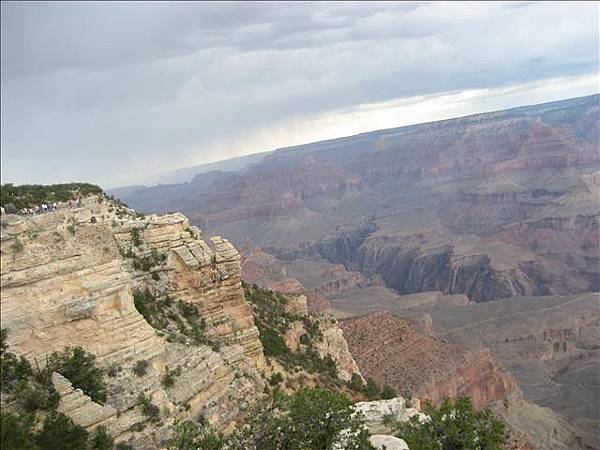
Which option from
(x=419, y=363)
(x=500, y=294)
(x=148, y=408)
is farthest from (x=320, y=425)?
(x=500, y=294)

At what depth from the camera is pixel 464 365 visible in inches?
2336

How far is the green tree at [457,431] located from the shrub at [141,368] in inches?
357

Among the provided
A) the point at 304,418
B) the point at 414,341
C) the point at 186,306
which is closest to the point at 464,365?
the point at 414,341

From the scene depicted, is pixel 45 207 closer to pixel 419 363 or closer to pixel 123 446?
pixel 123 446

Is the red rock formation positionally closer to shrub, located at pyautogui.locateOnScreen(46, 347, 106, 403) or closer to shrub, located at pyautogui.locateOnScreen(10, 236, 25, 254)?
shrub, located at pyautogui.locateOnScreen(46, 347, 106, 403)

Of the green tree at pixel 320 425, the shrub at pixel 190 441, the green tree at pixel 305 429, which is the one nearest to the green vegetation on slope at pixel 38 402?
the shrub at pixel 190 441

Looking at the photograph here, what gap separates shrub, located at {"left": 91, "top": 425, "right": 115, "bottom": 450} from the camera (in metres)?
16.1

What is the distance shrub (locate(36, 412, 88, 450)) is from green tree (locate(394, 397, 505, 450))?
1038cm

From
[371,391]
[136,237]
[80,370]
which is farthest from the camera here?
[371,391]

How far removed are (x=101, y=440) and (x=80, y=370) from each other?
2195 millimetres

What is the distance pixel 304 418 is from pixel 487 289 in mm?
127498

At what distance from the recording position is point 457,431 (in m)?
19.1

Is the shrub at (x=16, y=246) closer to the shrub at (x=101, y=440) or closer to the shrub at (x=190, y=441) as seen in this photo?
the shrub at (x=101, y=440)

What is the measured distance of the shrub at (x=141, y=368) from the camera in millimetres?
18513
